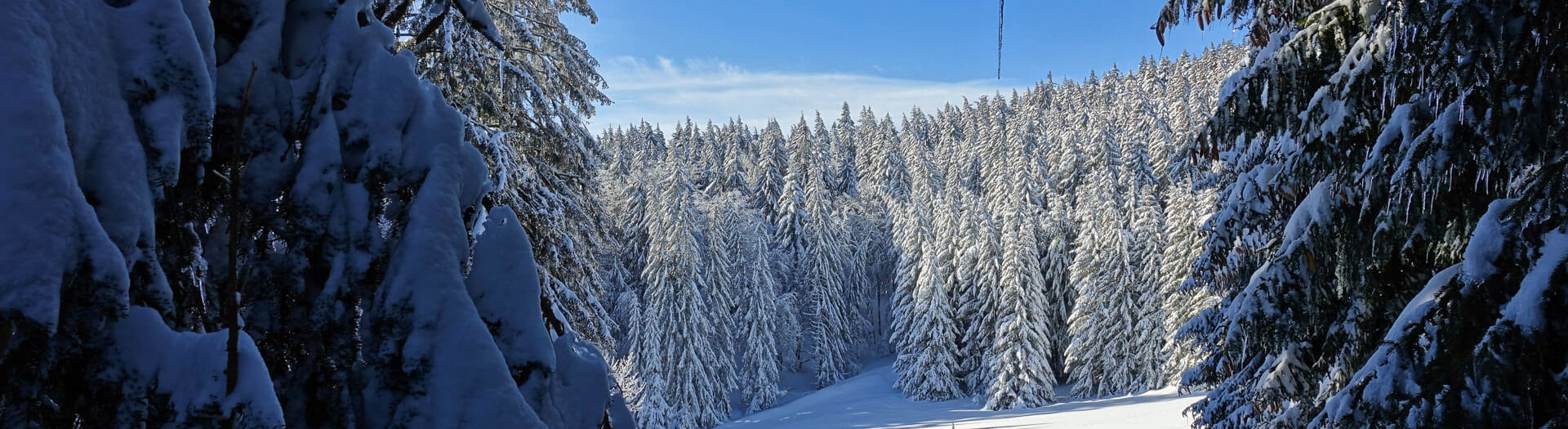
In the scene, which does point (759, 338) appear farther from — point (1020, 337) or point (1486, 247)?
point (1486, 247)

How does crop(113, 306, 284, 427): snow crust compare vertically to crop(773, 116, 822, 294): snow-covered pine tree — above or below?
below

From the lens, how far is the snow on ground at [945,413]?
23.5 m

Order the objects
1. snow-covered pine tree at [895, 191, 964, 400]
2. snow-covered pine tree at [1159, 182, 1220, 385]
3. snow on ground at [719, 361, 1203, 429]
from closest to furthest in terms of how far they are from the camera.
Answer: snow-covered pine tree at [1159, 182, 1220, 385], snow on ground at [719, 361, 1203, 429], snow-covered pine tree at [895, 191, 964, 400]

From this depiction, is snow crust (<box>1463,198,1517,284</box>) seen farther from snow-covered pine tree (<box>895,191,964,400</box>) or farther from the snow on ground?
snow-covered pine tree (<box>895,191,964,400</box>)

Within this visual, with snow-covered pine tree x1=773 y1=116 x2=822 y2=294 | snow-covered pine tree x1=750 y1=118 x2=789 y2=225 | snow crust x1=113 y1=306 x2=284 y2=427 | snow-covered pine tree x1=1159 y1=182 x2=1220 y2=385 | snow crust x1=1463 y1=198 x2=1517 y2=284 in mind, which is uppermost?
snow-covered pine tree x1=750 y1=118 x2=789 y2=225

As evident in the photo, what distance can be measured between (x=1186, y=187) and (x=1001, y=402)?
42.8 feet

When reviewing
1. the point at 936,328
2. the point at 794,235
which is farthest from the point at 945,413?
the point at 794,235

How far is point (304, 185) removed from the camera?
2.22 meters


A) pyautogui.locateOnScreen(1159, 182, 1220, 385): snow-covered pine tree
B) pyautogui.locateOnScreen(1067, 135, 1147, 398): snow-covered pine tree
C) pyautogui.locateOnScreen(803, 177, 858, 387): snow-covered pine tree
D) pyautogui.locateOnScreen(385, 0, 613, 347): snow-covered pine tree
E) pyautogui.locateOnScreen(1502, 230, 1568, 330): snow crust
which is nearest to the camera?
pyautogui.locateOnScreen(1502, 230, 1568, 330): snow crust

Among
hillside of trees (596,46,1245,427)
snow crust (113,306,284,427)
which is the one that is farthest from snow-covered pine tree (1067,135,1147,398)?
snow crust (113,306,284,427)

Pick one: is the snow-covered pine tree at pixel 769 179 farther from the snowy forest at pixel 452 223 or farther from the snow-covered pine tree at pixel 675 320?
the snowy forest at pixel 452 223

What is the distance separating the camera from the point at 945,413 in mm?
31297

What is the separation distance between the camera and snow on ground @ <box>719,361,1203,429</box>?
2355 cm

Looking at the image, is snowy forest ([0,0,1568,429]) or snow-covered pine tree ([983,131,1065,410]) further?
snow-covered pine tree ([983,131,1065,410])
